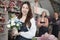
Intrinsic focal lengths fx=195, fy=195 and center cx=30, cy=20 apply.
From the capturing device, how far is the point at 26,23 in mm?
1769

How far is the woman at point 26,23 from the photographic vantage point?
5.76 ft

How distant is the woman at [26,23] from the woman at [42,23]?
0.05 m

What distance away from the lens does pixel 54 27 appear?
1.77 metres

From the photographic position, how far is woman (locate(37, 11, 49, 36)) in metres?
1.76

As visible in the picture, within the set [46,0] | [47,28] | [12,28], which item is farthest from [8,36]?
[46,0]

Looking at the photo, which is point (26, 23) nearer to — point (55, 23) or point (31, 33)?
point (31, 33)

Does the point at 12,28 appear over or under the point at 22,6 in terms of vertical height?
under

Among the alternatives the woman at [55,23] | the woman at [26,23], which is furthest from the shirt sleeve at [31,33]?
the woman at [55,23]

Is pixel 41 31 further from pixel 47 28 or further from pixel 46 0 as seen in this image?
pixel 46 0

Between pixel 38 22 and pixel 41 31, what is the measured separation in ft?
0.28

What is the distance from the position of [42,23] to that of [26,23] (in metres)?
0.15

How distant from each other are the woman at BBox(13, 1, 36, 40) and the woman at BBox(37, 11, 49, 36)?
5 cm

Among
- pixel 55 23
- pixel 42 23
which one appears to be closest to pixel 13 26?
pixel 42 23

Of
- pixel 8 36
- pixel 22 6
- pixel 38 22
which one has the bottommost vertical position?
pixel 8 36
